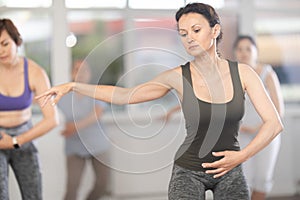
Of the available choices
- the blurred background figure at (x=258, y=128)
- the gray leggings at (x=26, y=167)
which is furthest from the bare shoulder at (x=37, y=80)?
the blurred background figure at (x=258, y=128)

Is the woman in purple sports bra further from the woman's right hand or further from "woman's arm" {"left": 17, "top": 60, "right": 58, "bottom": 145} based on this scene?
the woman's right hand

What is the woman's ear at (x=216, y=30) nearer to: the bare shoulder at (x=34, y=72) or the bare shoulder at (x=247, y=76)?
the bare shoulder at (x=247, y=76)

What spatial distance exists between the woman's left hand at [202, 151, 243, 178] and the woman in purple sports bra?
37.4 inches

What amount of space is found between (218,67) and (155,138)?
1.69m

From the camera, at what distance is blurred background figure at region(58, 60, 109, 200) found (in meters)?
3.30

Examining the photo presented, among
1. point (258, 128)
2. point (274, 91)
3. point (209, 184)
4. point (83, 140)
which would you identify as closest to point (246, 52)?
point (274, 91)

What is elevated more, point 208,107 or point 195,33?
point 195,33

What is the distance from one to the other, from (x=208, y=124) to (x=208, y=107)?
6cm

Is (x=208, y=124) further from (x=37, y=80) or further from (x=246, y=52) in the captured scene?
(x=246, y=52)

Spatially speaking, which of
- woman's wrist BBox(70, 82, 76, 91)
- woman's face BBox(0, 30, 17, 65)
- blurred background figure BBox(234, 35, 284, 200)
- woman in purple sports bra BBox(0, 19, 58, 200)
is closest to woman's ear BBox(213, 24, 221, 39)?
woman's wrist BBox(70, 82, 76, 91)

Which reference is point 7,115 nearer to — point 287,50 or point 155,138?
point 155,138

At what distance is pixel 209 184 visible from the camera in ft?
6.44

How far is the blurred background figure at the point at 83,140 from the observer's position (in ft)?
10.8

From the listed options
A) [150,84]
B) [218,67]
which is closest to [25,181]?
[150,84]
